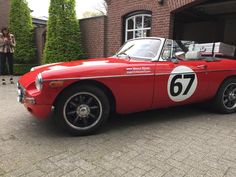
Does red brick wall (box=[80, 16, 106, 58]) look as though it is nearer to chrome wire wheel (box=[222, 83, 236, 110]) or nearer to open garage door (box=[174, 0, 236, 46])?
open garage door (box=[174, 0, 236, 46])

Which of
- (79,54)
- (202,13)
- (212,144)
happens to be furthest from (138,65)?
(202,13)

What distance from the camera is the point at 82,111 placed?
3604 mm

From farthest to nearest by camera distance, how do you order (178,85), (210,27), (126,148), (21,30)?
(210,27), (21,30), (178,85), (126,148)

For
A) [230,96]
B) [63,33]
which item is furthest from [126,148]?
[63,33]

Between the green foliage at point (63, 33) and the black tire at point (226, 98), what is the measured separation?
26.1ft

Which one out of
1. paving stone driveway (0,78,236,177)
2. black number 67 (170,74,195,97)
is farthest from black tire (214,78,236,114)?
black number 67 (170,74,195,97)

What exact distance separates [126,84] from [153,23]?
5773mm

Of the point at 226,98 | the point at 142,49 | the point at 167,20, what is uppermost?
the point at 167,20

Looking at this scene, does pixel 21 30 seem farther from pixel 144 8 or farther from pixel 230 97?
pixel 230 97

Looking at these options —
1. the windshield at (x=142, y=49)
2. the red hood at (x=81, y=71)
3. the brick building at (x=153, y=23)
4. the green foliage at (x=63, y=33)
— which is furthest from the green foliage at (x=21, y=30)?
the red hood at (x=81, y=71)

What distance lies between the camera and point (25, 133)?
3725 mm

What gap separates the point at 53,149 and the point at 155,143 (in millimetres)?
1344

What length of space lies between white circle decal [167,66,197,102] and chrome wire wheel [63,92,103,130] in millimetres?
1299

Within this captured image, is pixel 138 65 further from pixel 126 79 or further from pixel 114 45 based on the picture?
pixel 114 45
